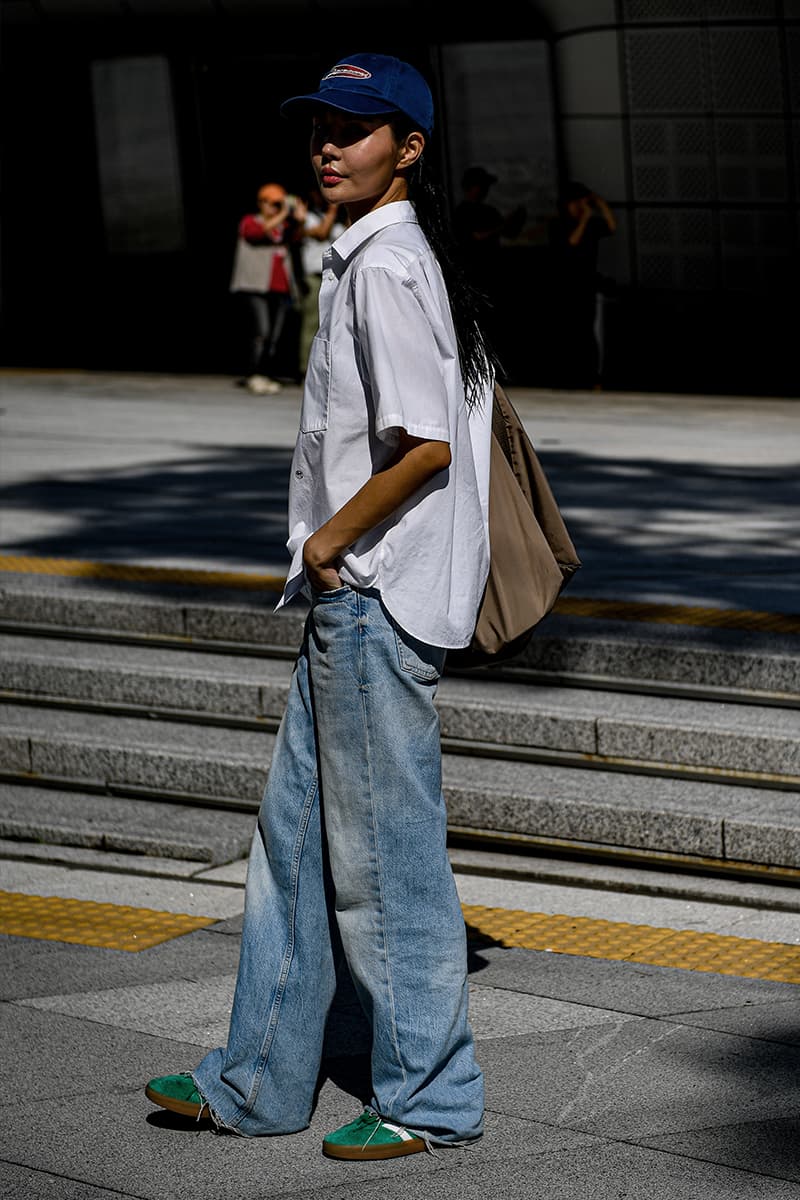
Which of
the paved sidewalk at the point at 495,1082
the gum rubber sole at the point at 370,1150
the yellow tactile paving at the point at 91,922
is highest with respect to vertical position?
the gum rubber sole at the point at 370,1150

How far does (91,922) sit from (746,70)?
12.7 metres

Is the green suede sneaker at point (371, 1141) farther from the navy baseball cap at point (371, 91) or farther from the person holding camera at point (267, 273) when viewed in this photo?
the person holding camera at point (267, 273)

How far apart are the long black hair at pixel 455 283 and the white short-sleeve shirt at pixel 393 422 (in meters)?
0.04

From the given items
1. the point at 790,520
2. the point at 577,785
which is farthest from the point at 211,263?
the point at 577,785

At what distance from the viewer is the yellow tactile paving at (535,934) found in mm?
4301

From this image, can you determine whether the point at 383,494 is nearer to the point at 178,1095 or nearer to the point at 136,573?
the point at 178,1095

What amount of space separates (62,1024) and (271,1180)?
3.14 feet

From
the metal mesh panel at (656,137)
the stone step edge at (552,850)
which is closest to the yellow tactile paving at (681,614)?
the stone step edge at (552,850)

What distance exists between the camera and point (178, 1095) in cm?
340

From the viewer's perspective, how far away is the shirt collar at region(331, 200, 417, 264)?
3.19 meters

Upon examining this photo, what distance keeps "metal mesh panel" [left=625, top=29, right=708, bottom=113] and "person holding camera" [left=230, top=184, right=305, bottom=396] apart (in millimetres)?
3188

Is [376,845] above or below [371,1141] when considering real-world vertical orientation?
above

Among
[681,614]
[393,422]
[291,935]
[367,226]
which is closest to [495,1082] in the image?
[291,935]

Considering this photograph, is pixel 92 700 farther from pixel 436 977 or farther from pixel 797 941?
pixel 436 977
